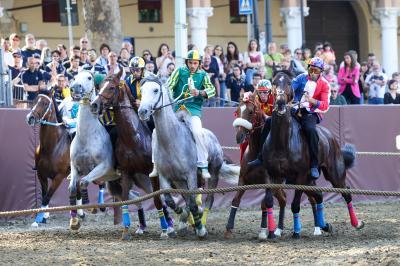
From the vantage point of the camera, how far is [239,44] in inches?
1564

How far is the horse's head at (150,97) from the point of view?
15.1 meters

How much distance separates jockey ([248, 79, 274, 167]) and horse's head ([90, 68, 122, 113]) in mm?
2078

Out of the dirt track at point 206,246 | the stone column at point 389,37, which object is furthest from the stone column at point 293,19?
the dirt track at point 206,246

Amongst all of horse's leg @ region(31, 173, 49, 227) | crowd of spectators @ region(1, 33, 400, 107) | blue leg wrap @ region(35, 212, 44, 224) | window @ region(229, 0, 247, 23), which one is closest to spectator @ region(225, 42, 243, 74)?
crowd of spectators @ region(1, 33, 400, 107)

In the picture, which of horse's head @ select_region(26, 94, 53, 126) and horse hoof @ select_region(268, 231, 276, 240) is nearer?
horse hoof @ select_region(268, 231, 276, 240)

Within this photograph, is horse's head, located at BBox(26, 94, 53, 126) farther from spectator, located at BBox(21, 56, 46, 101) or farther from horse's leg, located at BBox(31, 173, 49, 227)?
spectator, located at BBox(21, 56, 46, 101)

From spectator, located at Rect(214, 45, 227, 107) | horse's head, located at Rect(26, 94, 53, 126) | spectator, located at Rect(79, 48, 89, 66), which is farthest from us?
spectator, located at Rect(214, 45, 227, 107)

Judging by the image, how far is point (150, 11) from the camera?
3856cm

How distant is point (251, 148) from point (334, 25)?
27.3 m

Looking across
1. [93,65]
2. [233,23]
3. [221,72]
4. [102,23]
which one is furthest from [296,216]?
[233,23]

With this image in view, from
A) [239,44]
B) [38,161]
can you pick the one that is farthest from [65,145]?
[239,44]

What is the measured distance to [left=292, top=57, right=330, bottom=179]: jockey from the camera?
627 inches

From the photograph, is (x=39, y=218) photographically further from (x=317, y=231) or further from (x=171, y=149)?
(x=317, y=231)

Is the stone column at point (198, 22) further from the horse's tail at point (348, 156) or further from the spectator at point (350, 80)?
the horse's tail at point (348, 156)
